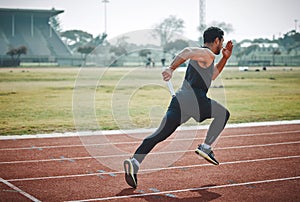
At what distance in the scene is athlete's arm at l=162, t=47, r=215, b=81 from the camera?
5.34 m

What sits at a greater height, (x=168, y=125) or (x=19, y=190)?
Result: (x=168, y=125)

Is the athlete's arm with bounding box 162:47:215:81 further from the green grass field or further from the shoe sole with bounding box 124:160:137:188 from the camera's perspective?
the green grass field

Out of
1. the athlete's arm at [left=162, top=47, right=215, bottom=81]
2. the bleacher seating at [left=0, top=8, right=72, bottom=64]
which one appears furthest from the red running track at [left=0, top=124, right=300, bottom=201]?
the bleacher seating at [left=0, top=8, right=72, bottom=64]

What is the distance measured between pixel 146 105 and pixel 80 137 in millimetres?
7834

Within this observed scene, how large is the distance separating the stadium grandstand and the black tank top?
6391cm

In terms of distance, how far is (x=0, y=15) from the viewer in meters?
73.6

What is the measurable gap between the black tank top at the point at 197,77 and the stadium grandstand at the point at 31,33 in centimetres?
6391

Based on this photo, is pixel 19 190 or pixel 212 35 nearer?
pixel 19 190

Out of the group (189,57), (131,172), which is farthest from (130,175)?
(189,57)

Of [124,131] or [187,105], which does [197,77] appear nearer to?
[187,105]

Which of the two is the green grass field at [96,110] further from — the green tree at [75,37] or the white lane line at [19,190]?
the green tree at [75,37]

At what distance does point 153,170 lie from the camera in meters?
6.96

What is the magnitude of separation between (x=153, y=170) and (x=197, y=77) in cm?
190

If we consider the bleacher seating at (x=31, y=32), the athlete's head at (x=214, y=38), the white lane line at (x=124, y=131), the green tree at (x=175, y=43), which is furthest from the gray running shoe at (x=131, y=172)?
the bleacher seating at (x=31, y=32)
